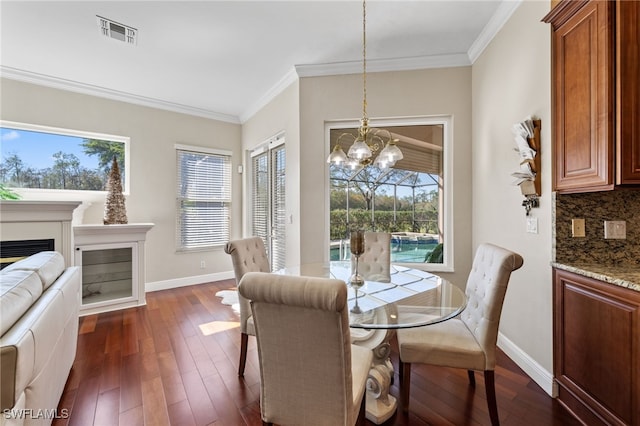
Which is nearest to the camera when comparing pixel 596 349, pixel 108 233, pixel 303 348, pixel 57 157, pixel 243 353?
pixel 303 348

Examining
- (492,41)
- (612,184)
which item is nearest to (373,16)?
(492,41)

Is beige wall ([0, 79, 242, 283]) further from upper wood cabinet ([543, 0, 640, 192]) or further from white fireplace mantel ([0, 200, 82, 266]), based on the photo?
upper wood cabinet ([543, 0, 640, 192])

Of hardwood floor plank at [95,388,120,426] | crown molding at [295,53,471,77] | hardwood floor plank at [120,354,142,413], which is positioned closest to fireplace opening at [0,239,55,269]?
hardwood floor plank at [120,354,142,413]

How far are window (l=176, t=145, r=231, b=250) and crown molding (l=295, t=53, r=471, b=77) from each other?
231 centimetres

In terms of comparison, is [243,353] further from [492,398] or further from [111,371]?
[492,398]

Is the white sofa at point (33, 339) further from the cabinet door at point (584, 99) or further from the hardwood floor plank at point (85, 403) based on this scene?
the cabinet door at point (584, 99)

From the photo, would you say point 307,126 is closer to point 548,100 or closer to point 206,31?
point 206,31

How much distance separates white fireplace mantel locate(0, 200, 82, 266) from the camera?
2.57 m

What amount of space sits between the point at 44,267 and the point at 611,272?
129 inches

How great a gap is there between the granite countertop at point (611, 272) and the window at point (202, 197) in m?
4.44

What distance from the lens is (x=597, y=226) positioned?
187cm

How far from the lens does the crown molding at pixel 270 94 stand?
342cm

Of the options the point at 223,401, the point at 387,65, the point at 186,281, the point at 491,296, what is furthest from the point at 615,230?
the point at 186,281

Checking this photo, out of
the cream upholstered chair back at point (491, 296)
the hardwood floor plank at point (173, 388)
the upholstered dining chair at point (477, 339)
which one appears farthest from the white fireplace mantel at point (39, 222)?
the cream upholstered chair back at point (491, 296)
